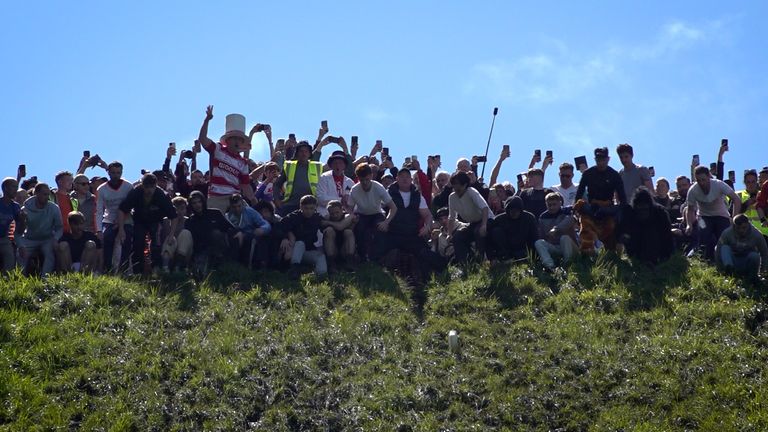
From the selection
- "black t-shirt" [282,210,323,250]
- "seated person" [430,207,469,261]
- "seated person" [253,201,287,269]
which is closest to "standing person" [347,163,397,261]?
"black t-shirt" [282,210,323,250]

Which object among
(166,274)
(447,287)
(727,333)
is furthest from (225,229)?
(727,333)

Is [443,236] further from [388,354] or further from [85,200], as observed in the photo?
[85,200]

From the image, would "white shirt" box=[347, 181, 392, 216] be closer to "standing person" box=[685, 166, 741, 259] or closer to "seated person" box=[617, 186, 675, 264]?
"seated person" box=[617, 186, 675, 264]

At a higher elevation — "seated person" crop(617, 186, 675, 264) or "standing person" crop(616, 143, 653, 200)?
"standing person" crop(616, 143, 653, 200)

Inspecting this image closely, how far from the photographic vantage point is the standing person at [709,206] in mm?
17344

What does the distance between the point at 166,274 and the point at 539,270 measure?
220 inches

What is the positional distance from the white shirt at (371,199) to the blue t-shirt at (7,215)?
5236 millimetres

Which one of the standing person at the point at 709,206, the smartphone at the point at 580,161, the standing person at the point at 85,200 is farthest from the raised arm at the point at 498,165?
the standing person at the point at 85,200

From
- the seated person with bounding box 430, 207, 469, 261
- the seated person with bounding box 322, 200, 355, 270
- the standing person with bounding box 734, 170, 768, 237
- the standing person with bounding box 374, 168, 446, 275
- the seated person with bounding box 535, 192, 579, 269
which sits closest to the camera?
the seated person with bounding box 535, 192, 579, 269

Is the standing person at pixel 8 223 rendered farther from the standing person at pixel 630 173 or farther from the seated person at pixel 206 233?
the standing person at pixel 630 173

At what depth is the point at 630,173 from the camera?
18.3m

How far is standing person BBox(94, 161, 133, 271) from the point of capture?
57.2 ft

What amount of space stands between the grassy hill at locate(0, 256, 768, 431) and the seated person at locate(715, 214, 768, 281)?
0.36 metres

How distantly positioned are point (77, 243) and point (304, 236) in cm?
346
